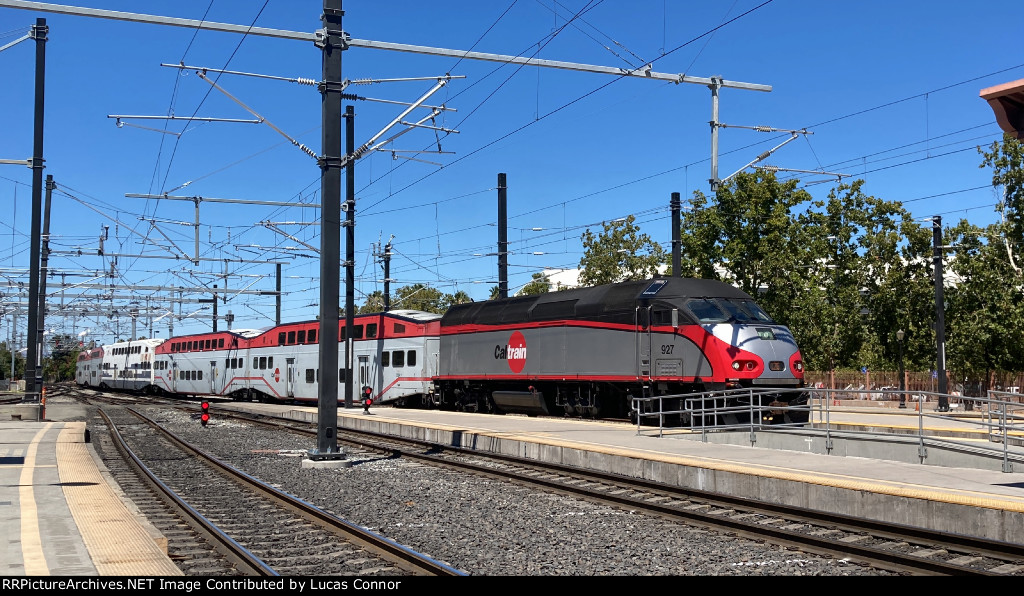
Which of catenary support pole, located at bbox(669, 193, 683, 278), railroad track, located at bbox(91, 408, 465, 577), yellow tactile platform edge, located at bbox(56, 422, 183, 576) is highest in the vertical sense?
catenary support pole, located at bbox(669, 193, 683, 278)

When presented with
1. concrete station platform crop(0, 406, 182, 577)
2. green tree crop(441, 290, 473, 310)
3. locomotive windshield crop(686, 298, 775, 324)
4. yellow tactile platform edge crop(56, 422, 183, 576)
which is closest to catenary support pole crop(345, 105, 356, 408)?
locomotive windshield crop(686, 298, 775, 324)

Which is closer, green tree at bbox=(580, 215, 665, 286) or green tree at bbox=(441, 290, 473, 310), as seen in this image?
green tree at bbox=(580, 215, 665, 286)

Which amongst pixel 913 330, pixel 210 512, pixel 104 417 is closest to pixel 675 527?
pixel 210 512

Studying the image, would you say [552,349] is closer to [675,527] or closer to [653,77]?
[653,77]

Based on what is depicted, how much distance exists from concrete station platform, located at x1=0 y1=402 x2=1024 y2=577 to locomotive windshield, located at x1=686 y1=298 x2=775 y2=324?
2881mm

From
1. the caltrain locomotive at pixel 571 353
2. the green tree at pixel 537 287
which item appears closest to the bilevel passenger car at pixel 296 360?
the caltrain locomotive at pixel 571 353

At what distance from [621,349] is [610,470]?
7.88 metres

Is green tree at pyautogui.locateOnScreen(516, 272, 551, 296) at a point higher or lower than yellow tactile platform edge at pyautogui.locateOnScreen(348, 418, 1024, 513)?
higher

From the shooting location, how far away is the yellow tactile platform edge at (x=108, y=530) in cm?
738

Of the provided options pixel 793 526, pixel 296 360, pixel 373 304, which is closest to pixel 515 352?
pixel 296 360

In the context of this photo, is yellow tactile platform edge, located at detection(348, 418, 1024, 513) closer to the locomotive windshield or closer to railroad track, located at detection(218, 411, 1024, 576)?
railroad track, located at detection(218, 411, 1024, 576)

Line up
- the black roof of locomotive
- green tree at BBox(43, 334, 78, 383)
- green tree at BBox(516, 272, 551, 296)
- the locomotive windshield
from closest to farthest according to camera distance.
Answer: the locomotive windshield → the black roof of locomotive → green tree at BBox(516, 272, 551, 296) → green tree at BBox(43, 334, 78, 383)

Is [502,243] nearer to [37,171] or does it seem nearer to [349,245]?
[349,245]

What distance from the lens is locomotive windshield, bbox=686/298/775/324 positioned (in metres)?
21.8
